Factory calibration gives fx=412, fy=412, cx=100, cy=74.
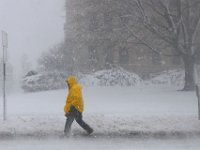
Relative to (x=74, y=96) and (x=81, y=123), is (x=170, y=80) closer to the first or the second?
(x=81, y=123)

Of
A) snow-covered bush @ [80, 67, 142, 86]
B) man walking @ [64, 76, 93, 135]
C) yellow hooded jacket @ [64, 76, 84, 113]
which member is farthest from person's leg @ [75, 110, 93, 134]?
snow-covered bush @ [80, 67, 142, 86]

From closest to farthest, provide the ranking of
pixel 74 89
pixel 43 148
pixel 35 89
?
pixel 43 148, pixel 74 89, pixel 35 89

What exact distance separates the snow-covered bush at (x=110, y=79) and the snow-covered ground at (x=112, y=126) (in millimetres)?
8316

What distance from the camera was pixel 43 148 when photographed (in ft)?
33.0

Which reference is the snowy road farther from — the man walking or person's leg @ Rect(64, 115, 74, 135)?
the man walking

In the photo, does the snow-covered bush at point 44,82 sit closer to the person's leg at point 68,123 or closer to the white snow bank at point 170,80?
the white snow bank at point 170,80

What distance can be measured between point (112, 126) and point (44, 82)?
50.7ft

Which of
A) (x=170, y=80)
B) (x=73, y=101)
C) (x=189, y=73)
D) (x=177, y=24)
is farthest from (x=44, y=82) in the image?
(x=73, y=101)

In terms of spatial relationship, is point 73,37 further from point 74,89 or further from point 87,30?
point 74,89

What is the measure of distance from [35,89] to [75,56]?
15.0 ft

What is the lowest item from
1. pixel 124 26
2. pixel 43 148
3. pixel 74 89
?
pixel 43 148

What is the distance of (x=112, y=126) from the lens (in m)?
12.3

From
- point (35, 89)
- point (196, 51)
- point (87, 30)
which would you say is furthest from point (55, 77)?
point (196, 51)

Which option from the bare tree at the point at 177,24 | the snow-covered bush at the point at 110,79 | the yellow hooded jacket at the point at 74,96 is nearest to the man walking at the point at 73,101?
the yellow hooded jacket at the point at 74,96
